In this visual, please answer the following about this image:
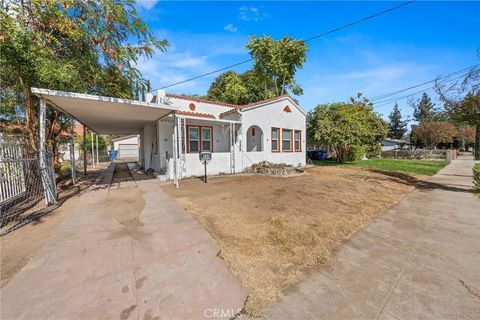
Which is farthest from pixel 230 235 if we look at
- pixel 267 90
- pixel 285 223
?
pixel 267 90

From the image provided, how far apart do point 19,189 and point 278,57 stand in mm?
22023

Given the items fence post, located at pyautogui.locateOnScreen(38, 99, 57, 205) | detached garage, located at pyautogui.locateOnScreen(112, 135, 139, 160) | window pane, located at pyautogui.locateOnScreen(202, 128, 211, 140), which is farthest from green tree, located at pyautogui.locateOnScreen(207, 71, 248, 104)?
fence post, located at pyautogui.locateOnScreen(38, 99, 57, 205)

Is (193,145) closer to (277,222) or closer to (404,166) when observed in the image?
(277,222)

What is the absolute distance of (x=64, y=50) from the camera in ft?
23.3

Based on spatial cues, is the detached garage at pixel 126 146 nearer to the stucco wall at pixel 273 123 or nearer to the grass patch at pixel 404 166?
the stucco wall at pixel 273 123

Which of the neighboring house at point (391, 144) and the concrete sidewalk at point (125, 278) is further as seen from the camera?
the neighboring house at point (391, 144)

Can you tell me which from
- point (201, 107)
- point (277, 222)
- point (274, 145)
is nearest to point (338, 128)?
point (274, 145)

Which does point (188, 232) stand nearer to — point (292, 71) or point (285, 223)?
point (285, 223)

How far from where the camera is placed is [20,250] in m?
3.26

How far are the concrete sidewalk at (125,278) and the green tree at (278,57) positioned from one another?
2158cm

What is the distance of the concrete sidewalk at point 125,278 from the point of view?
2031 millimetres

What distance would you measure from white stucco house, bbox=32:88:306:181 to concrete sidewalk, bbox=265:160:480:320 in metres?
6.56

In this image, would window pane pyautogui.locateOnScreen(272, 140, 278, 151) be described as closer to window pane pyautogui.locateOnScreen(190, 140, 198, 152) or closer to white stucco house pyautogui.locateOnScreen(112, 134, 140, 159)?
window pane pyautogui.locateOnScreen(190, 140, 198, 152)

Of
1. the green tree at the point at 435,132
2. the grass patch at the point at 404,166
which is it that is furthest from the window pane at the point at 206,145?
the green tree at the point at 435,132
